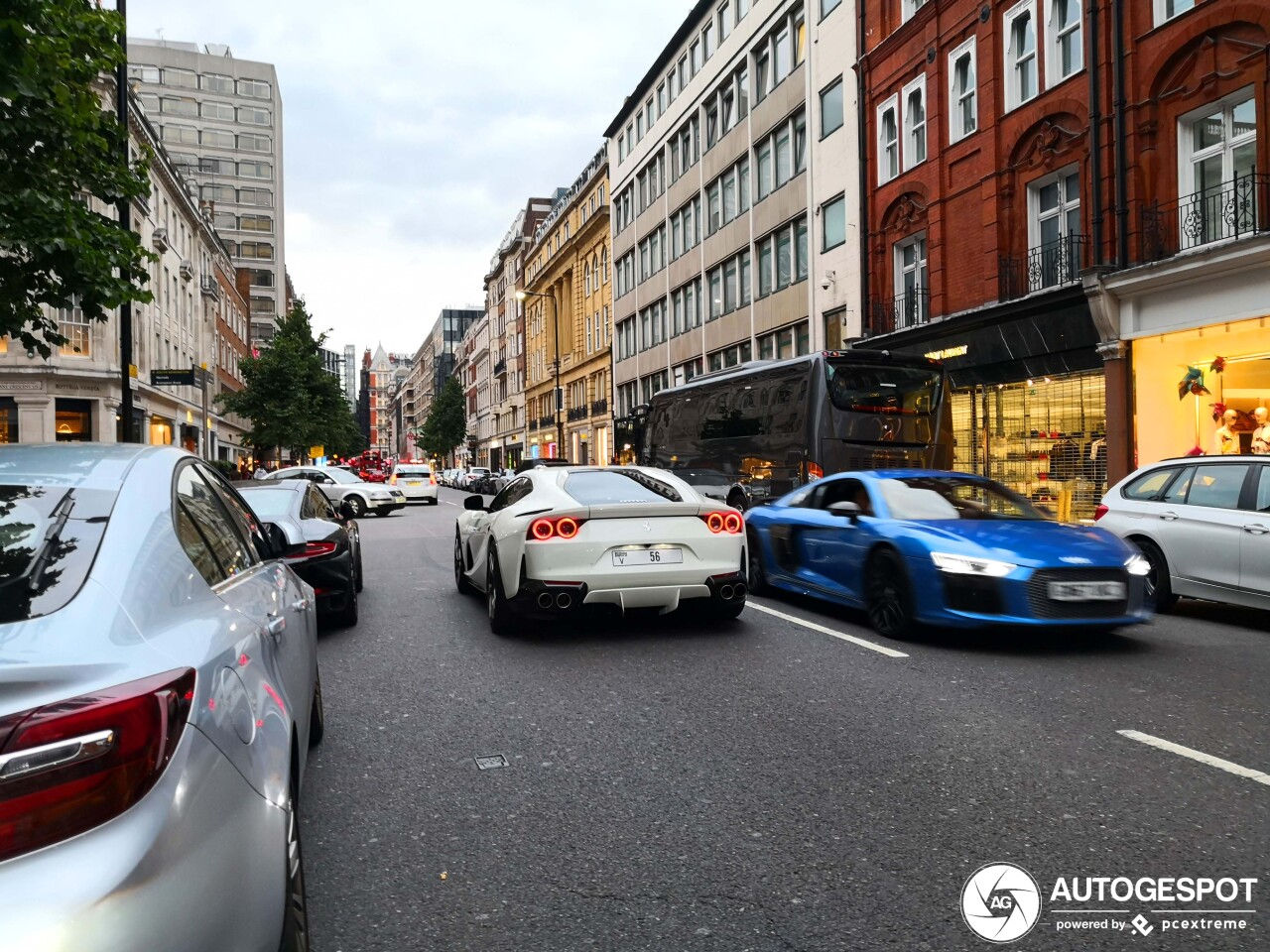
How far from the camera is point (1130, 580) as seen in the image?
7125mm

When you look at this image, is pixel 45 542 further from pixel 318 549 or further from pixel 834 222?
pixel 834 222

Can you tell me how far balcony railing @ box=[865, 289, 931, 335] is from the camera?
23922mm

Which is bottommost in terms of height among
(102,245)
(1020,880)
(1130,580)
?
(1020,880)

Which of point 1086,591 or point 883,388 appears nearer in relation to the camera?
point 1086,591

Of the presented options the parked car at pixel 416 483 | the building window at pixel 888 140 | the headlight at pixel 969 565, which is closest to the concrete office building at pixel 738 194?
the building window at pixel 888 140

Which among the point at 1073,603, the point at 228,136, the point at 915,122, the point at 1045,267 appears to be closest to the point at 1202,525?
the point at 1073,603

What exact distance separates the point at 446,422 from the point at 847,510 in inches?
4121

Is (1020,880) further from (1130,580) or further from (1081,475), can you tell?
(1081,475)

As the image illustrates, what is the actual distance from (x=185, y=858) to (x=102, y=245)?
9.39m

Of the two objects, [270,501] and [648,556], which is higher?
[270,501]

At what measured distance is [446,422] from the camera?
110312 mm

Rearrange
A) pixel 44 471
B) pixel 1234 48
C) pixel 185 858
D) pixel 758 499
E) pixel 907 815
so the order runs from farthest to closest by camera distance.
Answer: pixel 758 499
pixel 1234 48
pixel 907 815
pixel 44 471
pixel 185 858

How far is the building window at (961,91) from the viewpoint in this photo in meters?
22.5

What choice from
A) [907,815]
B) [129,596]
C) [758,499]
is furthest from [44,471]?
[758,499]
